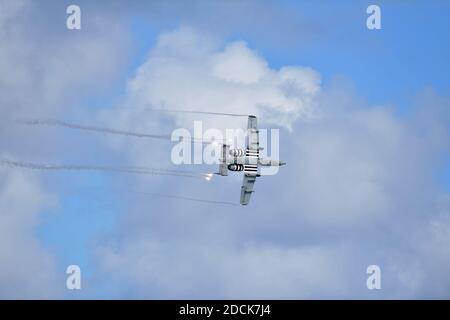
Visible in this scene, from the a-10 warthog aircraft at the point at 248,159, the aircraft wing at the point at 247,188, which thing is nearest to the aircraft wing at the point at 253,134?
the a-10 warthog aircraft at the point at 248,159

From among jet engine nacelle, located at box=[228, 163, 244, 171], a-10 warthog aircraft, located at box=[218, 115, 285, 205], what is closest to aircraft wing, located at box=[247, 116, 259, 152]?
a-10 warthog aircraft, located at box=[218, 115, 285, 205]

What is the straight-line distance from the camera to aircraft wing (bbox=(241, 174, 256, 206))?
191000 mm

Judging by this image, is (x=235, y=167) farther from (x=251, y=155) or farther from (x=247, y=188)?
(x=247, y=188)

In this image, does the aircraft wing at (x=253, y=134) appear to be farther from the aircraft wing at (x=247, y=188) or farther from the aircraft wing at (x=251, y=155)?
the aircraft wing at (x=247, y=188)

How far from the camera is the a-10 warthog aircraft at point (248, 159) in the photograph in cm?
18438

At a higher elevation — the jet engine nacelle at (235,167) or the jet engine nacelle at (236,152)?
the jet engine nacelle at (236,152)

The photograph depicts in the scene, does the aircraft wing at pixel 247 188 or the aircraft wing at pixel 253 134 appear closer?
the aircraft wing at pixel 253 134

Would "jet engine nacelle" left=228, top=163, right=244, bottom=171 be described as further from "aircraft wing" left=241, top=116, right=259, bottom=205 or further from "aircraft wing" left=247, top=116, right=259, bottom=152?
"aircraft wing" left=247, top=116, right=259, bottom=152
